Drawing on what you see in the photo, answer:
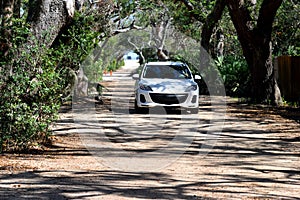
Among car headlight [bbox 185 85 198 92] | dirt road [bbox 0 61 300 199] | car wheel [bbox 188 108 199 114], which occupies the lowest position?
dirt road [bbox 0 61 300 199]

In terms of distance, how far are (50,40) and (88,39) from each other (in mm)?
775

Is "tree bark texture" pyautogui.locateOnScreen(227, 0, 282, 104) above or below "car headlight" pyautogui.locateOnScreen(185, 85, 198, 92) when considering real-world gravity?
above

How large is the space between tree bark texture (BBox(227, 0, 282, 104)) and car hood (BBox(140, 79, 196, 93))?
370 centimetres

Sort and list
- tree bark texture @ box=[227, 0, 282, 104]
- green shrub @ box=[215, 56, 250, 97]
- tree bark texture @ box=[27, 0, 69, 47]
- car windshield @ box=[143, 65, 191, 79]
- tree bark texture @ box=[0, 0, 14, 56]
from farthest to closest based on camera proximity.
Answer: green shrub @ box=[215, 56, 250, 97] < tree bark texture @ box=[227, 0, 282, 104] < car windshield @ box=[143, 65, 191, 79] < tree bark texture @ box=[27, 0, 69, 47] < tree bark texture @ box=[0, 0, 14, 56]

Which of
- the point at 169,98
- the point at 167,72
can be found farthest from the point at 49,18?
the point at 167,72

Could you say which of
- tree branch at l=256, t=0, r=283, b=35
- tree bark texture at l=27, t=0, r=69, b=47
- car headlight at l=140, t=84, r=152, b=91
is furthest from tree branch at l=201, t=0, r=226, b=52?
tree bark texture at l=27, t=0, r=69, b=47

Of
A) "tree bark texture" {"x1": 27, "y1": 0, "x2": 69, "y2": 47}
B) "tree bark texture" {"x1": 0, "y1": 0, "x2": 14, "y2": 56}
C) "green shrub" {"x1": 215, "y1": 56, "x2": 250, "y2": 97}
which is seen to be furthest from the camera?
"green shrub" {"x1": 215, "y1": 56, "x2": 250, "y2": 97}

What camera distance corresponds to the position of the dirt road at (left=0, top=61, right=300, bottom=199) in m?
7.34

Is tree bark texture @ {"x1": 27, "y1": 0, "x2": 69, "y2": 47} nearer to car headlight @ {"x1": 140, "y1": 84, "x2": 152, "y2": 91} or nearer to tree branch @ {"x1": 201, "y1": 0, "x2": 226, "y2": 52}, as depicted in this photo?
car headlight @ {"x1": 140, "y1": 84, "x2": 152, "y2": 91}

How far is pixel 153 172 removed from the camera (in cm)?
866

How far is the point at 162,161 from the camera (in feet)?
31.8

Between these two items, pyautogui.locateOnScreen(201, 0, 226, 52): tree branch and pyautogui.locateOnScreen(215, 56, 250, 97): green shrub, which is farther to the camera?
pyautogui.locateOnScreen(215, 56, 250, 97): green shrub

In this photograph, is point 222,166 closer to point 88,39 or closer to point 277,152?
point 277,152

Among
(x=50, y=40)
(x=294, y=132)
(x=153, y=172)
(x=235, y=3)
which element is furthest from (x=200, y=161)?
(x=235, y=3)
